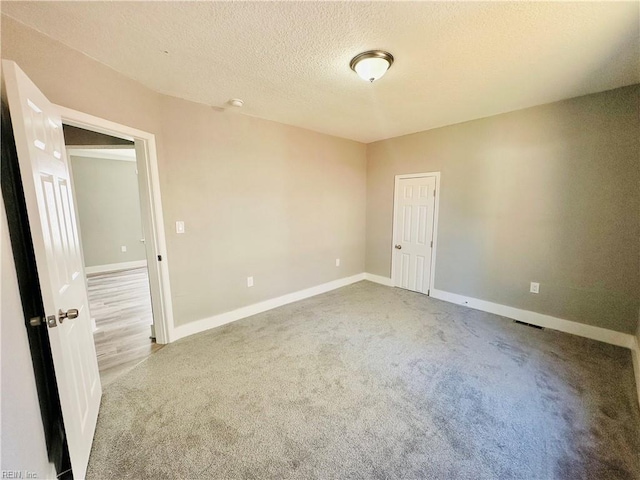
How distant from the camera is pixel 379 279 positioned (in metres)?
4.66

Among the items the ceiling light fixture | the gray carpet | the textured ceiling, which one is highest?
the textured ceiling

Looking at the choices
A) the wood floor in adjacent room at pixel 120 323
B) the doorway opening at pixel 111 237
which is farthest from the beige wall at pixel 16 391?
the doorway opening at pixel 111 237

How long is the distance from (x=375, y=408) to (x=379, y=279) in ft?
9.77

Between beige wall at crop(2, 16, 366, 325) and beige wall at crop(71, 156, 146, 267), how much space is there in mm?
3560

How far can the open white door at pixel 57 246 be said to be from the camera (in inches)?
44.6

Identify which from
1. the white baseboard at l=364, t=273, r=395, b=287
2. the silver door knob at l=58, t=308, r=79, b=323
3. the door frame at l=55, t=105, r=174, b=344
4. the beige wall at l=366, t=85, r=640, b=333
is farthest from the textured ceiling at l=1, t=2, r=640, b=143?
the white baseboard at l=364, t=273, r=395, b=287

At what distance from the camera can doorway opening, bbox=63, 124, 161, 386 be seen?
11.8 ft

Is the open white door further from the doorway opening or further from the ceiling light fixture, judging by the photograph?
the ceiling light fixture

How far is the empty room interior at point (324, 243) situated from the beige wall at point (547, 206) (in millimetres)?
21

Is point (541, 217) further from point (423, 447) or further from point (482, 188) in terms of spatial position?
point (423, 447)

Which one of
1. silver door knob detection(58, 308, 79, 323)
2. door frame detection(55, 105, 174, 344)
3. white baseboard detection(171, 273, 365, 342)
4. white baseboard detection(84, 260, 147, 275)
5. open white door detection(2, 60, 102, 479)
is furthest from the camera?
white baseboard detection(84, 260, 147, 275)

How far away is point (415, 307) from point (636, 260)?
2144mm

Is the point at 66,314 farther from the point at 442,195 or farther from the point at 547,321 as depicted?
the point at 547,321

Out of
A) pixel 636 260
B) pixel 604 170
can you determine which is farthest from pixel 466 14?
pixel 636 260
